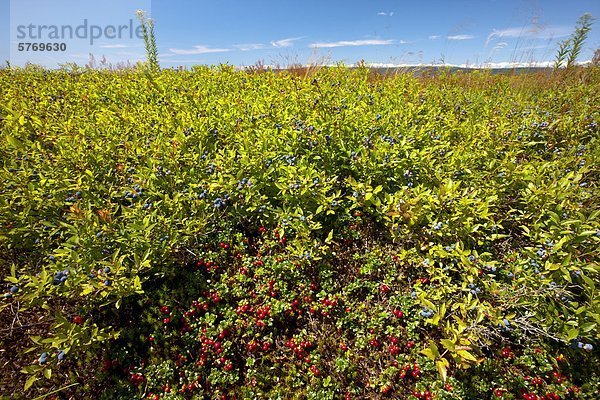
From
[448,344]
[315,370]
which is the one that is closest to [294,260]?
[315,370]

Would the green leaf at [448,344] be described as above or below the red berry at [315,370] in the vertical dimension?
above

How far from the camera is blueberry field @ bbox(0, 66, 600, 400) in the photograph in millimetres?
2232

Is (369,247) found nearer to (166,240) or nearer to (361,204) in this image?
(361,204)

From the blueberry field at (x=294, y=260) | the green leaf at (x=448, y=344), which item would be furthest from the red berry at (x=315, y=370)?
the green leaf at (x=448, y=344)

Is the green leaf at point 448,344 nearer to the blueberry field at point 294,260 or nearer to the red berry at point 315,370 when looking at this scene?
the blueberry field at point 294,260

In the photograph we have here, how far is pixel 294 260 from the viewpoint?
2.81 m

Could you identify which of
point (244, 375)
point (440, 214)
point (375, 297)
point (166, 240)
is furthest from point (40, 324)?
point (440, 214)

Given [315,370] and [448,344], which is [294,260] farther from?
[448,344]

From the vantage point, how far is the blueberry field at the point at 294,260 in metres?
2.23

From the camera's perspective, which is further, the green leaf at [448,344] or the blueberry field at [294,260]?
the blueberry field at [294,260]

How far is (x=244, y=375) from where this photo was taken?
2.38m

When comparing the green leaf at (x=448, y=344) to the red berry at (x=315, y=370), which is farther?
the red berry at (x=315, y=370)

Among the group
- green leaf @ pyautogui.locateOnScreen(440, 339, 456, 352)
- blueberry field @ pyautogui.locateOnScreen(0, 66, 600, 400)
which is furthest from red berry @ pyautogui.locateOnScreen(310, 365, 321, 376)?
green leaf @ pyautogui.locateOnScreen(440, 339, 456, 352)

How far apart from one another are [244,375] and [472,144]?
133 inches
